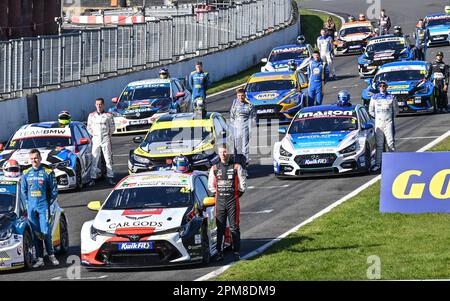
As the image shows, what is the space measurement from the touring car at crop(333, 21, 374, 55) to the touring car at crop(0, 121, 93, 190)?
29.0 m

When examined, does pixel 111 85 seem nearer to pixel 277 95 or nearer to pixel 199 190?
pixel 277 95

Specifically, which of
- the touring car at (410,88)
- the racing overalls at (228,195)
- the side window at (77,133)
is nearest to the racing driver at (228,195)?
the racing overalls at (228,195)

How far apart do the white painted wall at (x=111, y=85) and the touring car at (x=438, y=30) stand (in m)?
6.67

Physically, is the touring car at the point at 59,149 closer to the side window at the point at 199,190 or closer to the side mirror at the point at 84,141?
the side mirror at the point at 84,141

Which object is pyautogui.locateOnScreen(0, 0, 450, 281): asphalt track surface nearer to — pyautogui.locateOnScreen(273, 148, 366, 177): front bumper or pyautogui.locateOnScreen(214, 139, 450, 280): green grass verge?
pyautogui.locateOnScreen(273, 148, 366, 177): front bumper

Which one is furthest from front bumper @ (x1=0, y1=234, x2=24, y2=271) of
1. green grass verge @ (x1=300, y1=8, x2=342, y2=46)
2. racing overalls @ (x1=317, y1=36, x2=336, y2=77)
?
green grass verge @ (x1=300, y1=8, x2=342, y2=46)

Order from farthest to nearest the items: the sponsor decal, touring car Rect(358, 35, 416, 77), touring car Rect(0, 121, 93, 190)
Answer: touring car Rect(358, 35, 416, 77)
touring car Rect(0, 121, 93, 190)
the sponsor decal

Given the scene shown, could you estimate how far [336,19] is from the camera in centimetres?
7331

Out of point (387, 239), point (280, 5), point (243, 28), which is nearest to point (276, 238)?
point (387, 239)

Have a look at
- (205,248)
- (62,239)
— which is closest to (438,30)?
(62,239)

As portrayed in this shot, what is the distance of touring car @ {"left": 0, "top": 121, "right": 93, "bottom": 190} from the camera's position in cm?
2583

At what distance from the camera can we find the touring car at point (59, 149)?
2583cm

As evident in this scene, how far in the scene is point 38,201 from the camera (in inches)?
715
